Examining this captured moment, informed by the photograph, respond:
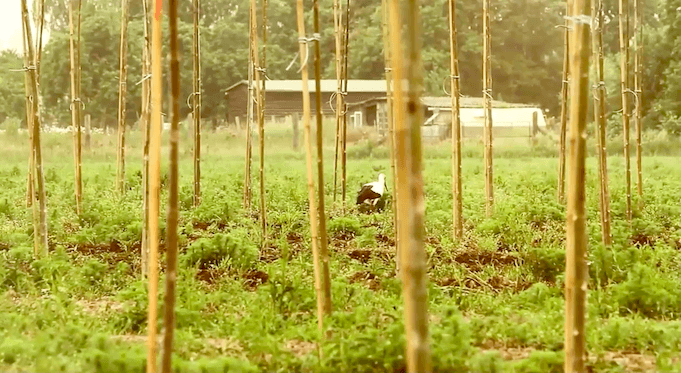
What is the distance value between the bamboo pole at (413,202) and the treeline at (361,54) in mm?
26137

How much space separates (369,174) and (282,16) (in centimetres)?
2860

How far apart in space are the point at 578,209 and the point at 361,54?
37154 mm

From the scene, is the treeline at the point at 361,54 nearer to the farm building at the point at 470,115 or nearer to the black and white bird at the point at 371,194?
the farm building at the point at 470,115

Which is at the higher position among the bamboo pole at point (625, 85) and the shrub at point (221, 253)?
the bamboo pole at point (625, 85)

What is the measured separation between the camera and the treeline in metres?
28.5

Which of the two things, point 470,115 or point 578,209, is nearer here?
point 578,209

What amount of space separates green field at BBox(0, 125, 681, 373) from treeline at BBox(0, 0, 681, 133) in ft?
62.7

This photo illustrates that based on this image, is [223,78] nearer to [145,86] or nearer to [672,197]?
[672,197]

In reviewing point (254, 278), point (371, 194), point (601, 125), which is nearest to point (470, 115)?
point (371, 194)

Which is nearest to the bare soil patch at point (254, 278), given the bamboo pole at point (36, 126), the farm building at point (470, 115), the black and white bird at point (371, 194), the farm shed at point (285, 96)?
the bamboo pole at point (36, 126)

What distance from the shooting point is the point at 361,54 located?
40125mm

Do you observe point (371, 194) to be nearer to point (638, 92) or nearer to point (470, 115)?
A: point (638, 92)

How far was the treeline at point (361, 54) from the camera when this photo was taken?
93.4 ft

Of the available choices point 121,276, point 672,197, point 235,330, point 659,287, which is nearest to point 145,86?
point 121,276
